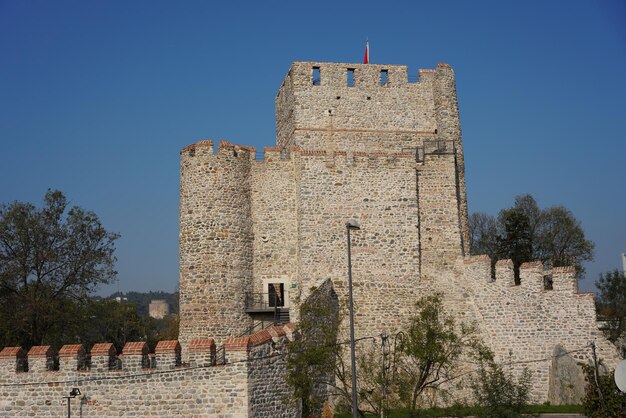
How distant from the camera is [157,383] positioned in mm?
23422

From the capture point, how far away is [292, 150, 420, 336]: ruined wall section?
31219 millimetres

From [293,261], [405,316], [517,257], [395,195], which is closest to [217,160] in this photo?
[293,261]

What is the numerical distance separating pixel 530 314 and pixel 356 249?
7234mm

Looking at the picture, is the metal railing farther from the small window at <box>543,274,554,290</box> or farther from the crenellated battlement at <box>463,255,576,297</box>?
the small window at <box>543,274,554,290</box>

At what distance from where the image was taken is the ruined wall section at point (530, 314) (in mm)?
29422

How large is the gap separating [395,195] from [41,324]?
17183mm

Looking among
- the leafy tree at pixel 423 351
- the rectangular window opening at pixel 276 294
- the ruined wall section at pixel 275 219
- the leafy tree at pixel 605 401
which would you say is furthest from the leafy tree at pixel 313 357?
the leafy tree at pixel 605 401

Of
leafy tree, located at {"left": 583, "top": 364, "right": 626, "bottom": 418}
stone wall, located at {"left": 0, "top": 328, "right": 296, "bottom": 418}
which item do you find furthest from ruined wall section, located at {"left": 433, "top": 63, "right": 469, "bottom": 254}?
stone wall, located at {"left": 0, "top": 328, "right": 296, "bottom": 418}

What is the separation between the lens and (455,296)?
105 feet

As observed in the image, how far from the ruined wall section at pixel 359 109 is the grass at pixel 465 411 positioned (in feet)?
39.3

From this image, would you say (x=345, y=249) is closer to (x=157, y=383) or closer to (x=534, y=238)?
(x=157, y=383)

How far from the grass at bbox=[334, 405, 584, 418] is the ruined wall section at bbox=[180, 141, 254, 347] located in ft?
20.6

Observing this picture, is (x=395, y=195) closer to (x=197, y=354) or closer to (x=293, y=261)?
(x=293, y=261)

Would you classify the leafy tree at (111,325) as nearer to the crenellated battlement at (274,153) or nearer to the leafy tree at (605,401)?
the crenellated battlement at (274,153)
